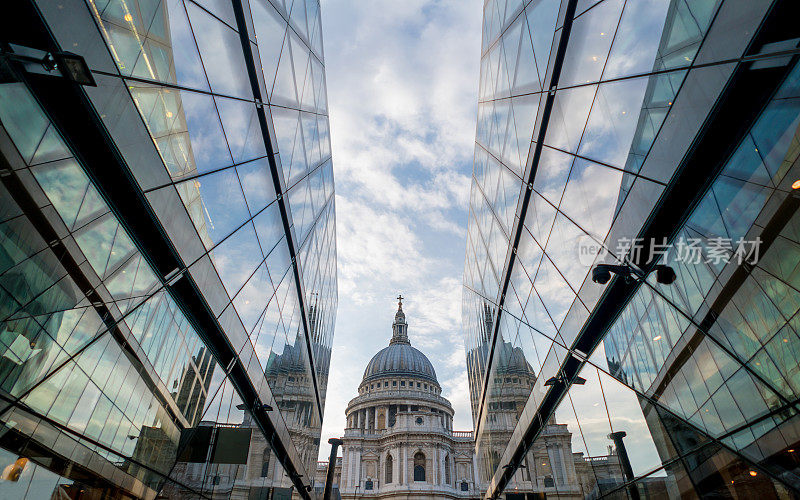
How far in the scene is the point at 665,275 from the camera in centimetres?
732

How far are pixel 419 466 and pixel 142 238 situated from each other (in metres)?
93.9

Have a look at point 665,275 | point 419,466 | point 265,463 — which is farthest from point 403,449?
point 665,275

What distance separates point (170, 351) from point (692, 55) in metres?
9.65

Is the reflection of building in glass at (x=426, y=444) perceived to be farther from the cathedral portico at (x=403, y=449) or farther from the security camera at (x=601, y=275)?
the security camera at (x=601, y=275)

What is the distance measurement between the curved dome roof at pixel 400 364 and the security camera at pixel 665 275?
117307 millimetres

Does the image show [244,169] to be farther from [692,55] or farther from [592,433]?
[592,433]

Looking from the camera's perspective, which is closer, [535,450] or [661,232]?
[661,232]

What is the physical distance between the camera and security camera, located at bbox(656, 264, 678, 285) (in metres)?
7.10

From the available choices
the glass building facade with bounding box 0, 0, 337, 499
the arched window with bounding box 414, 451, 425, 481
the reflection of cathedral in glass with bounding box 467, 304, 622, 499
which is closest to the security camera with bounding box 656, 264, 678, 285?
the reflection of cathedral in glass with bounding box 467, 304, 622, 499

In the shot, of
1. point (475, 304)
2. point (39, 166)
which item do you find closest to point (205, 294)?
point (39, 166)

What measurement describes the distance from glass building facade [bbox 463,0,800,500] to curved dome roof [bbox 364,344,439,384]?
110421mm

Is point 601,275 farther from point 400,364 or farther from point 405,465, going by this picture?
point 400,364

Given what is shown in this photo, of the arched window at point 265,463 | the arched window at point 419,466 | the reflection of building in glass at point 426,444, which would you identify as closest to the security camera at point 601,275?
the reflection of building in glass at point 426,444

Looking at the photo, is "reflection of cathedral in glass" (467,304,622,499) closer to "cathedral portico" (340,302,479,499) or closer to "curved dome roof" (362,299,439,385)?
"cathedral portico" (340,302,479,499)
